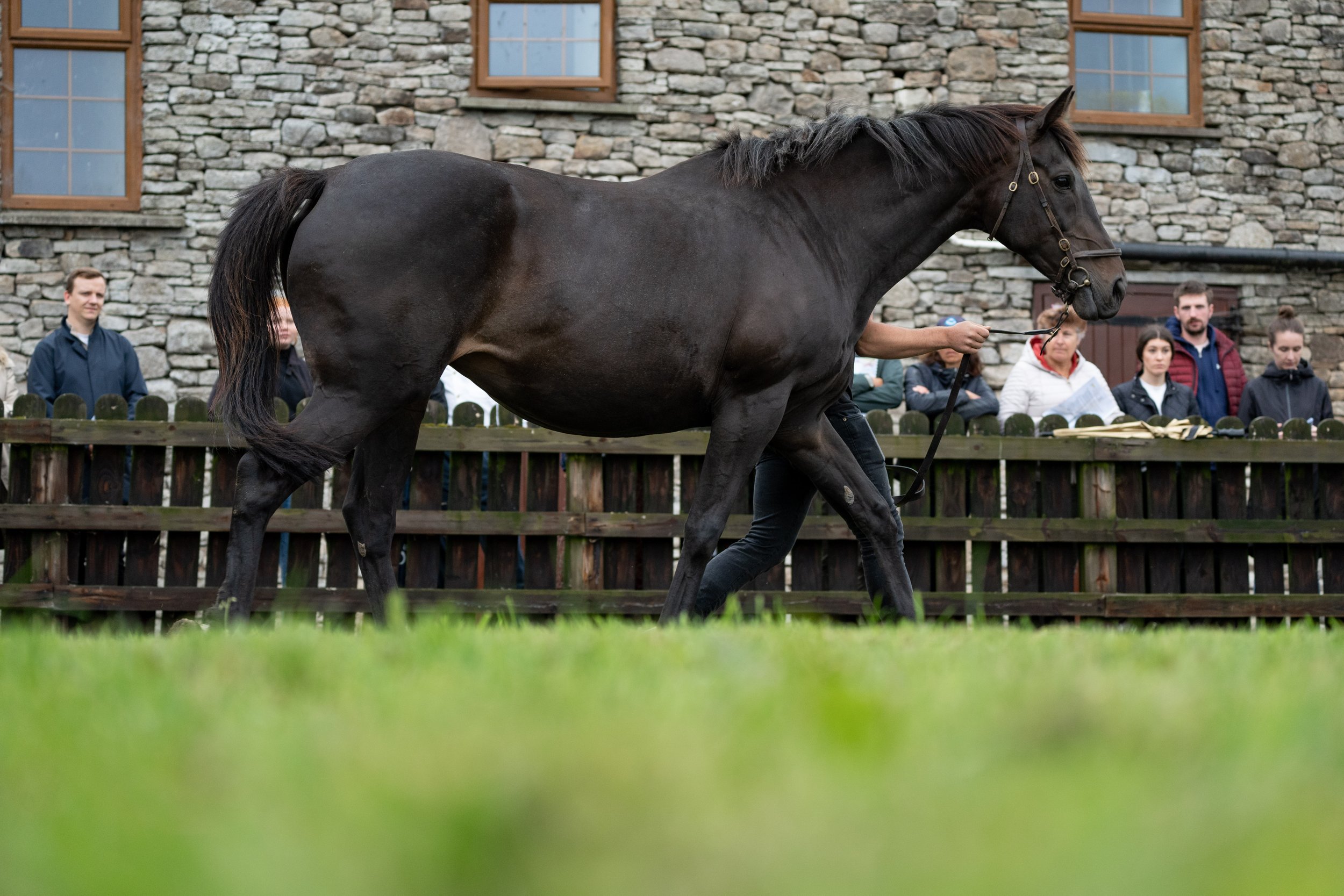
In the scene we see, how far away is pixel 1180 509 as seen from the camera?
7727mm

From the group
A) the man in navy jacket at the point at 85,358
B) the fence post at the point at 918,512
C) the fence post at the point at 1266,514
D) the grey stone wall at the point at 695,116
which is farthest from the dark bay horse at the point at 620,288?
the grey stone wall at the point at 695,116

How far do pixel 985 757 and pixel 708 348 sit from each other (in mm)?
3554

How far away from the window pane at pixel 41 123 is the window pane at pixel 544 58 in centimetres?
481

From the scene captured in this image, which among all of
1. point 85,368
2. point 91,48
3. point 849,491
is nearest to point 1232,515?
point 849,491

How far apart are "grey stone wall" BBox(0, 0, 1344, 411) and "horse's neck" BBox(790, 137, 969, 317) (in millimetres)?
7759

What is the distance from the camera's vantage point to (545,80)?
13.1 m

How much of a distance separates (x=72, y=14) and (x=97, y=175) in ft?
5.60

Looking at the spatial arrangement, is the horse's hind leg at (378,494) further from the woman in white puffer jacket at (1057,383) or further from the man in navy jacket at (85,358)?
the woman in white puffer jacket at (1057,383)

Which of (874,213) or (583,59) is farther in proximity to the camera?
(583,59)

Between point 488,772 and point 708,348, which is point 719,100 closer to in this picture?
point 708,348

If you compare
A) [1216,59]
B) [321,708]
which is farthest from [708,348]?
[1216,59]

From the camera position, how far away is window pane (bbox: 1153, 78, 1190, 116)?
547 inches

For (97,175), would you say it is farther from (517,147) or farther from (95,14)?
(517,147)

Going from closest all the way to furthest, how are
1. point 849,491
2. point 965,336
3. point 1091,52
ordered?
1. point 849,491
2. point 965,336
3. point 1091,52
